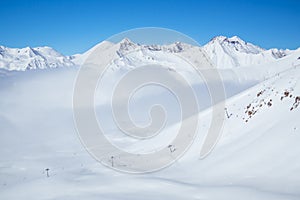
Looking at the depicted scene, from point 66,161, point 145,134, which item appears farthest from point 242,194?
point 145,134

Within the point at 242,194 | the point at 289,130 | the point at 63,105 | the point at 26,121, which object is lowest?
the point at 242,194

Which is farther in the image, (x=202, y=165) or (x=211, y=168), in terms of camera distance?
(x=202, y=165)

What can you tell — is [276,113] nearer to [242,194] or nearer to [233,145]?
[233,145]

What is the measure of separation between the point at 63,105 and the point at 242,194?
85.3 m

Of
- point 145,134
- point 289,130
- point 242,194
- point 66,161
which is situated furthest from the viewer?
point 145,134

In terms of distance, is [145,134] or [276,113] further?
[145,134]

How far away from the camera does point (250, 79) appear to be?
146625 mm

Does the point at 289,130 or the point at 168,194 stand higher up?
the point at 289,130

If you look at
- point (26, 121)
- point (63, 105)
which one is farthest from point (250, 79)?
point (26, 121)

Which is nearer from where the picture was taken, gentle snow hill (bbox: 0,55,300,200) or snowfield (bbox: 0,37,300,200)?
gentle snow hill (bbox: 0,55,300,200)

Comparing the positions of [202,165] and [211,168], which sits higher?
[202,165]

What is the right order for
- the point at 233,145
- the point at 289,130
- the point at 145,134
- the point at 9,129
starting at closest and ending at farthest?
the point at 289,130, the point at 233,145, the point at 145,134, the point at 9,129

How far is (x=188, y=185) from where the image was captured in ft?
51.0

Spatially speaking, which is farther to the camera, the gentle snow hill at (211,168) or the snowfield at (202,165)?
the snowfield at (202,165)
